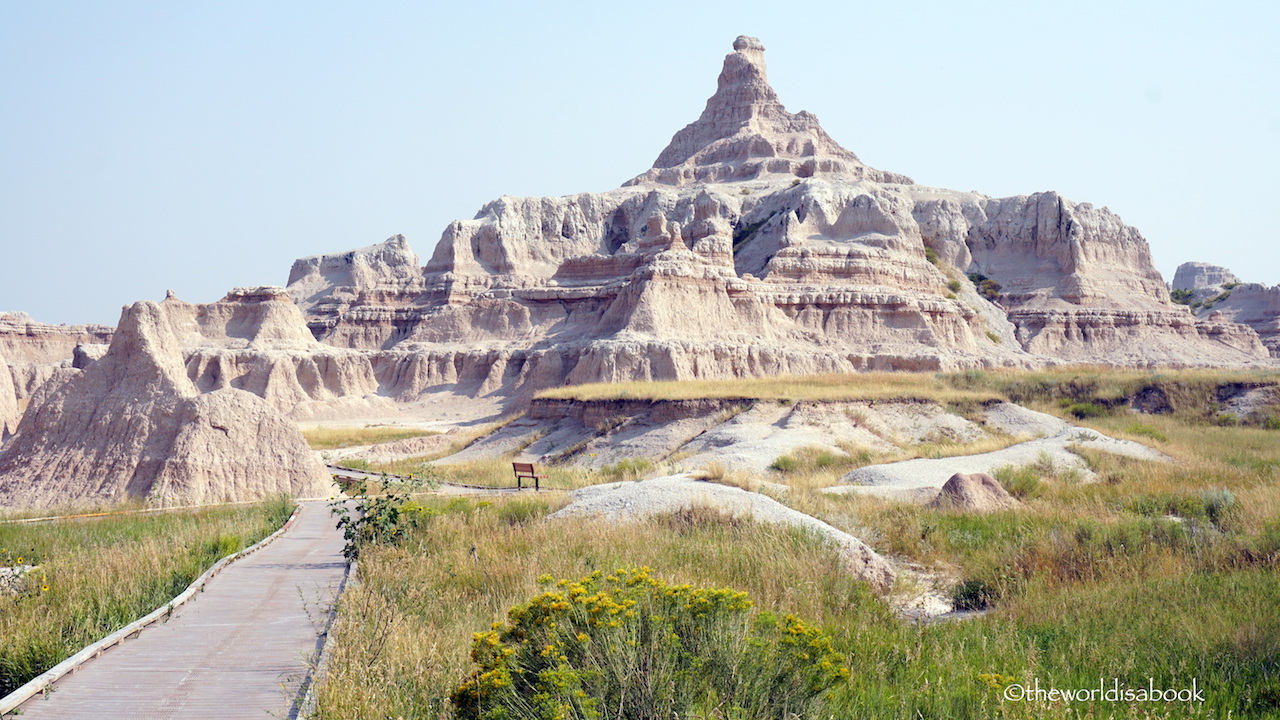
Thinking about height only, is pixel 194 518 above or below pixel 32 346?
below

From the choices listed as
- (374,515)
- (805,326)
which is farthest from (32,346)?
(374,515)

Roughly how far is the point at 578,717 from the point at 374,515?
732 centimetres

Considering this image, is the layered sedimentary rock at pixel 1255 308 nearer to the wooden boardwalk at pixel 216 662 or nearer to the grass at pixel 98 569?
the grass at pixel 98 569

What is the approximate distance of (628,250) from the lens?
7756 centimetres

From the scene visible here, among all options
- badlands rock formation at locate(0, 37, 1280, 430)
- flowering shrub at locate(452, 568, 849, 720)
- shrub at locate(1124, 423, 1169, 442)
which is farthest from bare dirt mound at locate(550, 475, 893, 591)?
badlands rock formation at locate(0, 37, 1280, 430)

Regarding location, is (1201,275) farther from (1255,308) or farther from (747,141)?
(747,141)

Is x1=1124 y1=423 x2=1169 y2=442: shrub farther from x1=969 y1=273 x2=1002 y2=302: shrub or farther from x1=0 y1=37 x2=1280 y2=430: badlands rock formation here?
x1=969 y1=273 x2=1002 y2=302: shrub

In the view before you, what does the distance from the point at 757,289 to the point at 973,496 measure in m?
48.8

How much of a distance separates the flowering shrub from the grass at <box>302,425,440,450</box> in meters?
40.0

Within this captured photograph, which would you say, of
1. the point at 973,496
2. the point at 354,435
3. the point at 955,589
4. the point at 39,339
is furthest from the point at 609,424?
the point at 39,339

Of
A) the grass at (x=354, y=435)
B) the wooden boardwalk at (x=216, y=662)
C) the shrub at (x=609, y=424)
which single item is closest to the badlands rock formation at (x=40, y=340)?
the grass at (x=354, y=435)

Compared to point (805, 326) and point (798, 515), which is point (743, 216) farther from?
point (798, 515)

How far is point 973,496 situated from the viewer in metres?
15.8

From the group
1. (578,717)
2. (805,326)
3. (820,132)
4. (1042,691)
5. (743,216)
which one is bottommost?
(1042,691)
